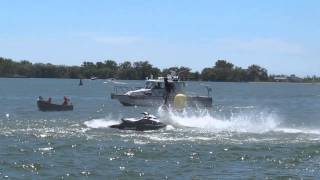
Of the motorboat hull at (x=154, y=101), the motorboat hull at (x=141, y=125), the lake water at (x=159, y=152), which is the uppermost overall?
the motorboat hull at (x=154, y=101)

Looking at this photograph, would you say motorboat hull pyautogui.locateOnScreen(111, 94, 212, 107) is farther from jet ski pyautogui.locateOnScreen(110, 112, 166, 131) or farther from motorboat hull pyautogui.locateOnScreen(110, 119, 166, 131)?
motorboat hull pyautogui.locateOnScreen(110, 119, 166, 131)

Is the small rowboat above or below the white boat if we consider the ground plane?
below

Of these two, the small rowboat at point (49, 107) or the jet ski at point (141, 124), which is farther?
the small rowboat at point (49, 107)

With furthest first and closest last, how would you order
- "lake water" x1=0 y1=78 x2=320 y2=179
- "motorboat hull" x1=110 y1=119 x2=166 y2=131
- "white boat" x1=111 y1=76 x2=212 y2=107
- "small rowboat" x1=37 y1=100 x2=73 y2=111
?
1. "white boat" x1=111 y1=76 x2=212 y2=107
2. "small rowboat" x1=37 y1=100 x2=73 y2=111
3. "motorboat hull" x1=110 y1=119 x2=166 y2=131
4. "lake water" x1=0 y1=78 x2=320 y2=179

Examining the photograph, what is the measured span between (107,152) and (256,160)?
23.6ft

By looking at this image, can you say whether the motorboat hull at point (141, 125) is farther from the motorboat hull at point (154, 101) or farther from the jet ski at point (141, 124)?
the motorboat hull at point (154, 101)

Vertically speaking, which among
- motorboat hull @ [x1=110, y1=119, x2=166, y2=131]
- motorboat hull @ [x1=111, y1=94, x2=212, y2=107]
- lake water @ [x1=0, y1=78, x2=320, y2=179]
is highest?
motorboat hull @ [x1=111, y1=94, x2=212, y2=107]

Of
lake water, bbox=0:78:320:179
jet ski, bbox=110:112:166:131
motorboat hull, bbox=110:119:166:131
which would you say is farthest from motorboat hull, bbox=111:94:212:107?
motorboat hull, bbox=110:119:166:131

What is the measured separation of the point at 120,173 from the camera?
2984 centimetres

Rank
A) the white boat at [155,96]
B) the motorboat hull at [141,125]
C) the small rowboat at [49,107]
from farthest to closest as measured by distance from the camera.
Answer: the white boat at [155,96], the small rowboat at [49,107], the motorboat hull at [141,125]

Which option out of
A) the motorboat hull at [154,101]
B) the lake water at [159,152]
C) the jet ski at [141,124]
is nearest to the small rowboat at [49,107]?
the motorboat hull at [154,101]

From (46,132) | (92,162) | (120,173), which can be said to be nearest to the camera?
(120,173)

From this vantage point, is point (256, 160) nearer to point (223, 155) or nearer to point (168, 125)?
point (223, 155)

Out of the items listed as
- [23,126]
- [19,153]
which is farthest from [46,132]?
[19,153]
